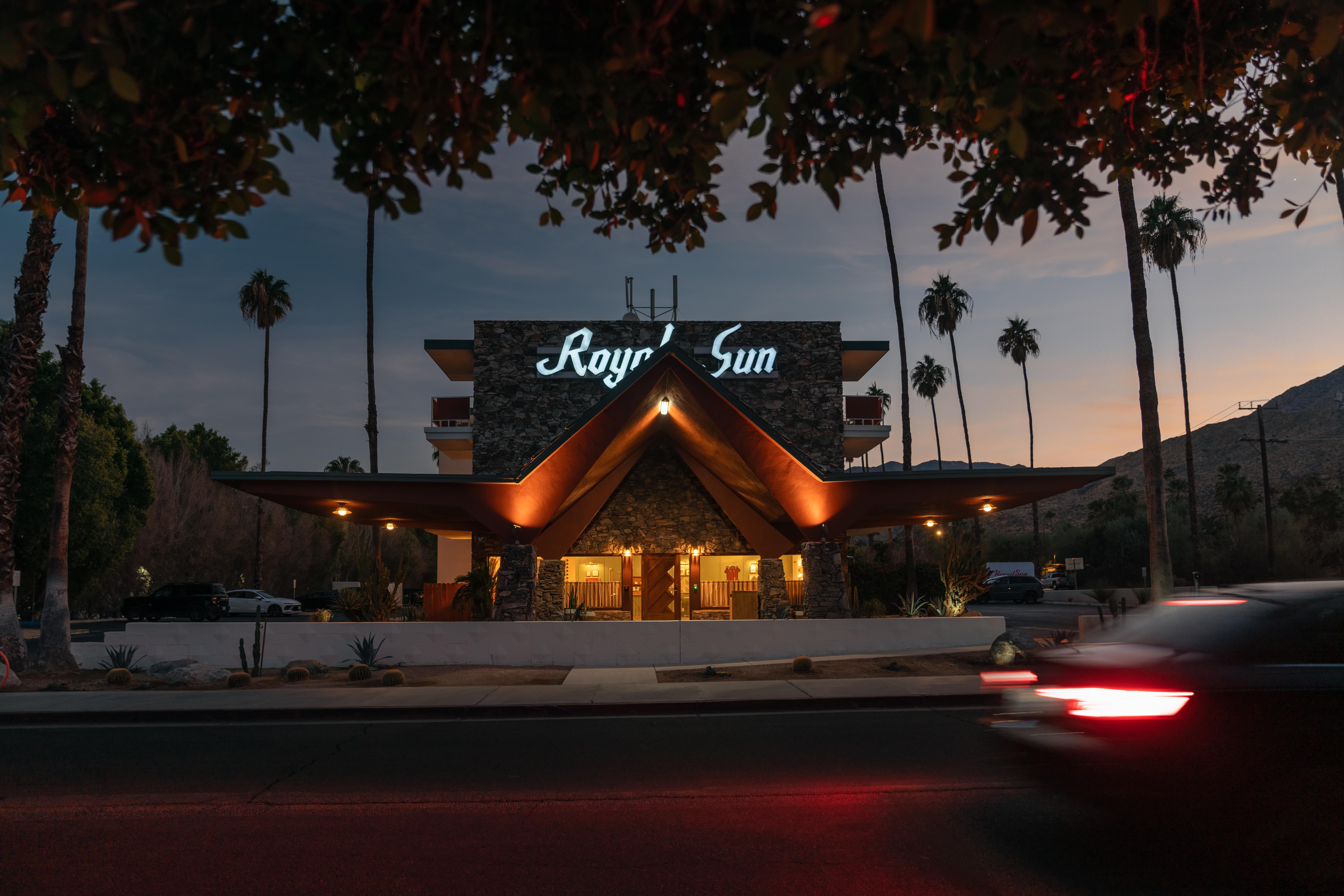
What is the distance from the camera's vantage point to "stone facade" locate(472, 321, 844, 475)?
31.2 m

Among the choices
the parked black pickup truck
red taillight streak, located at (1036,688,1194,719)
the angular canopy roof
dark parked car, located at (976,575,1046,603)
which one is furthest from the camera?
dark parked car, located at (976,575,1046,603)

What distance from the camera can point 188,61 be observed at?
4355 mm

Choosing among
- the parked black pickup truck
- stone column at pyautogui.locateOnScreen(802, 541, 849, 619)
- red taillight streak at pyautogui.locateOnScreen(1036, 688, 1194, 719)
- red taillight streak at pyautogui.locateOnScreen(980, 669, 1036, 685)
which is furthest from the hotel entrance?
red taillight streak at pyautogui.locateOnScreen(1036, 688, 1194, 719)

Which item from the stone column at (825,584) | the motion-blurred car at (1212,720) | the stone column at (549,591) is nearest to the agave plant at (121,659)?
the stone column at (549,591)

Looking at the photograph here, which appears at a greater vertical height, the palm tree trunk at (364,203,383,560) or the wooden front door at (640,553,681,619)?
the palm tree trunk at (364,203,383,560)

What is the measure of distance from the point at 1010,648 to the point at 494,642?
1102 centimetres

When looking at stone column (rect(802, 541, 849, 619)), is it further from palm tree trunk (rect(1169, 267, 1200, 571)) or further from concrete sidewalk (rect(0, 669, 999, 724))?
palm tree trunk (rect(1169, 267, 1200, 571))

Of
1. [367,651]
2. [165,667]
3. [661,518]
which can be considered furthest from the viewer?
[661,518]

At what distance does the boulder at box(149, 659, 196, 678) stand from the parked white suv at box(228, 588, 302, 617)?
26169mm

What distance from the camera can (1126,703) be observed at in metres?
5.52

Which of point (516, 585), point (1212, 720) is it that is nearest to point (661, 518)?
point (516, 585)

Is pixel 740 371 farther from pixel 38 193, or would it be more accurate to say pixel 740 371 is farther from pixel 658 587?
pixel 38 193

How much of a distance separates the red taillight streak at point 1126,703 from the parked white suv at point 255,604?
4320cm

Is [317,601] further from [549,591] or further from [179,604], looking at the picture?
[549,591]
